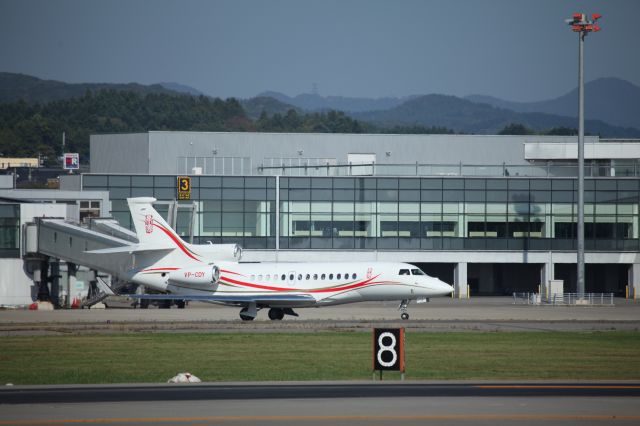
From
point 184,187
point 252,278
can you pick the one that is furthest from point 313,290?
point 184,187

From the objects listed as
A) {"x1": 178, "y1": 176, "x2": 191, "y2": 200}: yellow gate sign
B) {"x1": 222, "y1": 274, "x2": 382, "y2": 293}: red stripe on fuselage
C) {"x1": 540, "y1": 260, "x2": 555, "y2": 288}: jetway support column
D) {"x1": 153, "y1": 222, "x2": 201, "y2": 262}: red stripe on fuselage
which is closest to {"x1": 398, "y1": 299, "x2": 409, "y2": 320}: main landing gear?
{"x1": 222, "y1": 274, "x2": 382, "y2": 293}: red stripe on fuselage

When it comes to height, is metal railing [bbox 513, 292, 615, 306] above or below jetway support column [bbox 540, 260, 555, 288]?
below

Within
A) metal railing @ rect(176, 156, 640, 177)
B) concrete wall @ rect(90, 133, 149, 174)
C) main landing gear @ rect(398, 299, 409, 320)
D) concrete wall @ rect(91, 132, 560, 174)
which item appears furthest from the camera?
concrete wall @ rect(90, 133, 149, 174)

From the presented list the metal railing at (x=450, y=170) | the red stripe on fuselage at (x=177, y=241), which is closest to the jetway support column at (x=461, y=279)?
the metal railing at (x=450, y=170)

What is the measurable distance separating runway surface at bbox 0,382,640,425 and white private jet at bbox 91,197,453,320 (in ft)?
83.2

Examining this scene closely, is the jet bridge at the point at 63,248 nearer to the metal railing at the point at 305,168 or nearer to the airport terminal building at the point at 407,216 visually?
the airport terminal building at the point at 407,216

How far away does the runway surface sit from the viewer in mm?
21219

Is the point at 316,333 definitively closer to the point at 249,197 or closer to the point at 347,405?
the point at 347,405

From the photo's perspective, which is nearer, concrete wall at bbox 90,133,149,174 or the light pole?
the light pole

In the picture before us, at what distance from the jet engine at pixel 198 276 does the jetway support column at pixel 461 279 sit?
3311 cm

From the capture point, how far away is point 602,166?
288 ft

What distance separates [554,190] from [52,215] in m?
42.1

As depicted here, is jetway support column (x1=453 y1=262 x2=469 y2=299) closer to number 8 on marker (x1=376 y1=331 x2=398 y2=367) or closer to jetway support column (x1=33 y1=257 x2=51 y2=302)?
jetway support column (x1=33 y1=257 x2=51 y2=302)

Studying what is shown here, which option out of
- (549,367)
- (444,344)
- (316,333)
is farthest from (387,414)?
(316,333)
